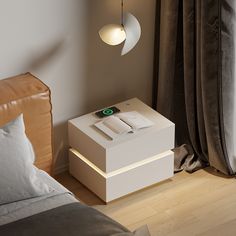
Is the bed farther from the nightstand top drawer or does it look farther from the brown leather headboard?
the nightstand top drawer

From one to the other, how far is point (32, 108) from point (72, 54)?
18.9 inches

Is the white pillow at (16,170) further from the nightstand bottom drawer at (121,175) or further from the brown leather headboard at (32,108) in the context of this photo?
the nightstand bottom drawer at (121,175)

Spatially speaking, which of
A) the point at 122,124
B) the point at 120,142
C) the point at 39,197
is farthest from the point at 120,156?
the point at 39,197

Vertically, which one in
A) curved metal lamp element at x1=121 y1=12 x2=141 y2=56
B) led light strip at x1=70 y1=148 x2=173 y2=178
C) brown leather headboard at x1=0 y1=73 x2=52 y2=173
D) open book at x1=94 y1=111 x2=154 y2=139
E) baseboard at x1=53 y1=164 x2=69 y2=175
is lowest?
baseboard at x1=53 y1=164 x2=69 y2=175

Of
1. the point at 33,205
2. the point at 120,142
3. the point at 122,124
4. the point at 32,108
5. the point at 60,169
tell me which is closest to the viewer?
the point at 33,205

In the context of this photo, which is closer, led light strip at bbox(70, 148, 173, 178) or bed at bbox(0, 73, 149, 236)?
bed at bbox(0, 73, 149, 236)

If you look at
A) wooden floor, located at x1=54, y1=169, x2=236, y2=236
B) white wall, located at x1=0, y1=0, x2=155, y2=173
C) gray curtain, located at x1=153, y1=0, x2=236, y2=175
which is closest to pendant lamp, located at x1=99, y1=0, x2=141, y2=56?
white wall, located at x1=0, y1=0, x2=155, y2=173

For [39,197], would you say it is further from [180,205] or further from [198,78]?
[198,78]

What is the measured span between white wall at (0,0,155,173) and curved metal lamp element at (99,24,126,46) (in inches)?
9.9

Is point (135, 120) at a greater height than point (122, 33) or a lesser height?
lesser

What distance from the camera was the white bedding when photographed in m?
2.96

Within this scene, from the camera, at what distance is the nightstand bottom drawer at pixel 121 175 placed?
143 inches

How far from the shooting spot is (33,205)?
3041mm

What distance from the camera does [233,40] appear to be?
364cm
